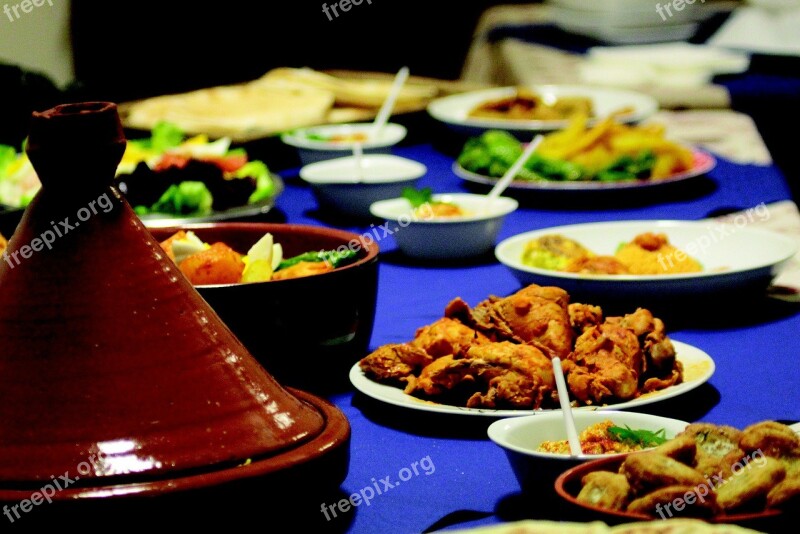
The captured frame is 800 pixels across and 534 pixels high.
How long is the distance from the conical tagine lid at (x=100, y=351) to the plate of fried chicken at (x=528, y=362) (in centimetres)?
43

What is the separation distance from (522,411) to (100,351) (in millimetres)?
582

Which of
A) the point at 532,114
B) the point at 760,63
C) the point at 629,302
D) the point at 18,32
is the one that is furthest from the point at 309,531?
the point at 18,32

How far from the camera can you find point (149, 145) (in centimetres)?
329

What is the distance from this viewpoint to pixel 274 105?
3.77m

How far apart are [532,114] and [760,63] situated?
214 centimetres

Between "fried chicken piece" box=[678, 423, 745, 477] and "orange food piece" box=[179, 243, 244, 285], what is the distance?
69 cm

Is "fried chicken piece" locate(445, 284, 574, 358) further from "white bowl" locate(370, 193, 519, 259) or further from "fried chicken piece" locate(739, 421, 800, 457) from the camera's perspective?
Result: "white bowl" locate(370, 193, 519, 259)

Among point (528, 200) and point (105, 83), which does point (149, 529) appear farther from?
point (105, 83)

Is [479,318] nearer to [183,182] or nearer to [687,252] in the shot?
[687,252]

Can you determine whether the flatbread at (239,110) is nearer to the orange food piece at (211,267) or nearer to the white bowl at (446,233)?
the white bowl at (446,233)

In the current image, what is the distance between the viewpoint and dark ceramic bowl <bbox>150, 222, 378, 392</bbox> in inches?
58.4

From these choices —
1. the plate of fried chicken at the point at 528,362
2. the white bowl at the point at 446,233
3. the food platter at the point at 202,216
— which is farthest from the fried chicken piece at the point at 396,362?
the food platter at the point at 202,216

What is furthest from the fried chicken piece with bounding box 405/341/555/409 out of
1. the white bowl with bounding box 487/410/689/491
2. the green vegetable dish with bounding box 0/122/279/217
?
the green vegetable dish with bounding box 0/122/279/217

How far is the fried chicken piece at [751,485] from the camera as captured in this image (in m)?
0.95
